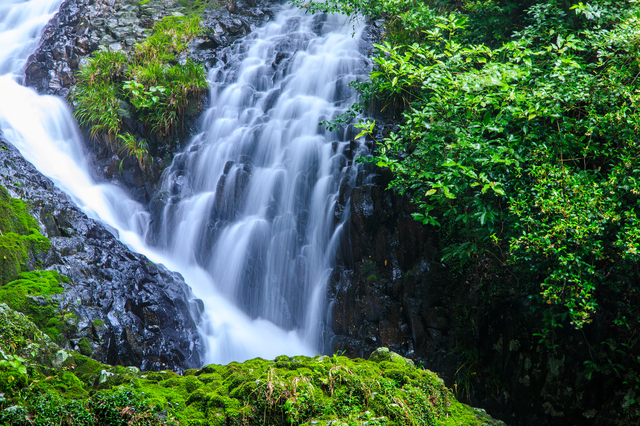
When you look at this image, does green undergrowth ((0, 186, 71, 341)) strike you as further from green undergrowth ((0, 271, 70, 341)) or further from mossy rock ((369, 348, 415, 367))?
mossy rock ((369, 348, 415, 367))

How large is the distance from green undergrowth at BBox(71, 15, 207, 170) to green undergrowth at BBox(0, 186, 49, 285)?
16.1 feet

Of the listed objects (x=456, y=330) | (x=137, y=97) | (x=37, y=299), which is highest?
(x=137, y=97)

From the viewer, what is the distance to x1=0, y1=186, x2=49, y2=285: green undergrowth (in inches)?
211

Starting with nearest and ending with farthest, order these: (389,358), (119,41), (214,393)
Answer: (214,393)
(389,358)
(119,41)

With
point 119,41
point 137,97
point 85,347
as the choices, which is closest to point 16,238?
point 85,347

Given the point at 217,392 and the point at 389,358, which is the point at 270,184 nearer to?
the point at 389,358

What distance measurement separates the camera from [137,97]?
1141cm

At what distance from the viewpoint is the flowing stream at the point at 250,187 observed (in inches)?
334

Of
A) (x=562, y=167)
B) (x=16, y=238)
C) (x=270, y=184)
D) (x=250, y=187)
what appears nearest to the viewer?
(x=562, y=167)

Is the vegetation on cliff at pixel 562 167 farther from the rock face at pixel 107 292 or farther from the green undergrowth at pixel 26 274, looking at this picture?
the green undergrowth at pixel 26 274

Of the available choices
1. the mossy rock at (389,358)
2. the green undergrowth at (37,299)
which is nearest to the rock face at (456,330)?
the mossy rock at (389,358)

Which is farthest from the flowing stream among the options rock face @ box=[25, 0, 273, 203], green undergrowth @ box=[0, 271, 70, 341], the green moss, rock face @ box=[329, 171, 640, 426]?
green undergrowth @ box=[0, 271, 70, 341]

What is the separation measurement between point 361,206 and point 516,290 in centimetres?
311

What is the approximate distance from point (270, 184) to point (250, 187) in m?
0.55
